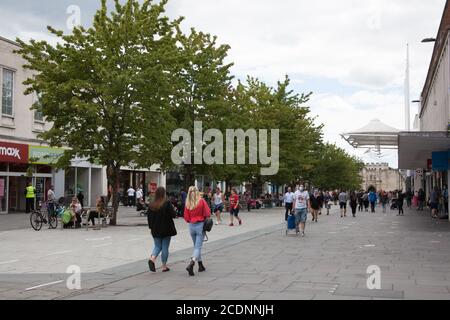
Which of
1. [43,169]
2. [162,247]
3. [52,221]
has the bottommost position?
[52,221]

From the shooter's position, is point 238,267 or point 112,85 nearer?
point 238,267

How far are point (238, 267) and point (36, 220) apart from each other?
1213 cm

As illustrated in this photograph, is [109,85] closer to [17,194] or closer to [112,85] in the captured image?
[112,85]

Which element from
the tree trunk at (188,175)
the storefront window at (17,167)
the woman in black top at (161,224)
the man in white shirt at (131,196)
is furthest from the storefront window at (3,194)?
the woman in black top at (161,224)

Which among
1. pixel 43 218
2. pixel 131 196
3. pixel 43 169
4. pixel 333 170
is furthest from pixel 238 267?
pixel 333 170

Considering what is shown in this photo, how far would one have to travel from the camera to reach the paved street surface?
28.0ft

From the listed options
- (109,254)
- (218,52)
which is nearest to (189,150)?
(218,52)

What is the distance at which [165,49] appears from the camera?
2375cm

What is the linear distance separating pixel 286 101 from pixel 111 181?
29.5 m

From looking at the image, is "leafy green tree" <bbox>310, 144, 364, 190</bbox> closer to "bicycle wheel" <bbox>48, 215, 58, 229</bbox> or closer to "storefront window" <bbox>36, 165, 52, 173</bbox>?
"storefront window" <bbox>36, 165, 52, 173</bbox>

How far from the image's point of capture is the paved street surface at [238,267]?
28.0 ft

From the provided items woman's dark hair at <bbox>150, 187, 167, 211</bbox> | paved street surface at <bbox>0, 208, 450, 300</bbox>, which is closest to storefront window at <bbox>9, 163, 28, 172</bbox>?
paved street surface at <bbox>0, 208, 450, 300</bbox>

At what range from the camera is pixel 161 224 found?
10852 millimetres

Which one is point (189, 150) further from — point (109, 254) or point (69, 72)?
point (109, 254)
